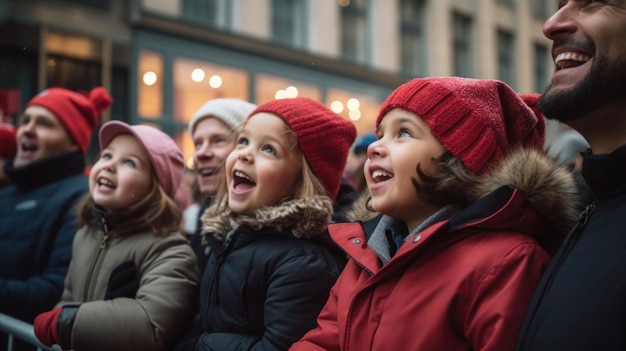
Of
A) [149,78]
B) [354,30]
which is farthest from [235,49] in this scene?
[354,30]

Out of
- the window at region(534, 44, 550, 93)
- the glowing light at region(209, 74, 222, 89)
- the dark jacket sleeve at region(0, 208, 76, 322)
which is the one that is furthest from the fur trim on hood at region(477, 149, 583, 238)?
the window at region(534, 44, 550, 93)

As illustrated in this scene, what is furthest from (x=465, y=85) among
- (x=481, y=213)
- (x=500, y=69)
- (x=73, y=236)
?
(x=500, y=69)

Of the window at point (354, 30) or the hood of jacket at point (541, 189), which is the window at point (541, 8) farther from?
the hood of jacket at point (541, 189)

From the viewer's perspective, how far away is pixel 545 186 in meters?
1.81

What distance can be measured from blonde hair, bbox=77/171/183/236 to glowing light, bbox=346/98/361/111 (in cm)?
1134

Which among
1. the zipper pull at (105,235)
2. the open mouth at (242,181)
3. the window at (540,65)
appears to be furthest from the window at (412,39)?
the open mouth at (242,181)

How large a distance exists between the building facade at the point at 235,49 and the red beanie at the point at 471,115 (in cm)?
644

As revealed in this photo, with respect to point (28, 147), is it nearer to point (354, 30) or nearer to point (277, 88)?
point (277, 88)

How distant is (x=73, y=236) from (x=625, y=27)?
2.88 meters

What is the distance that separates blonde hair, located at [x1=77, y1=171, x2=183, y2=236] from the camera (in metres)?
2.89

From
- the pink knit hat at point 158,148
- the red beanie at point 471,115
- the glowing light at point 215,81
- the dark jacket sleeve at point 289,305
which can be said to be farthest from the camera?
the glowing light at point 215,81

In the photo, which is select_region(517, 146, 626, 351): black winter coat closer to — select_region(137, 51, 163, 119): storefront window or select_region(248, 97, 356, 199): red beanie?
Result: select_region(248, 97, 356, 199): red beanie

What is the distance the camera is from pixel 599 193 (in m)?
1.56

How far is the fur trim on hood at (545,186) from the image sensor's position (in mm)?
1800
